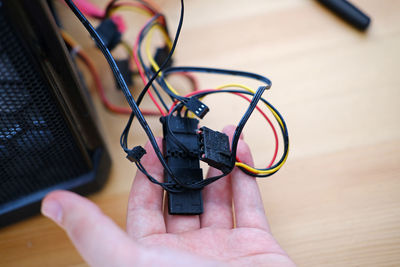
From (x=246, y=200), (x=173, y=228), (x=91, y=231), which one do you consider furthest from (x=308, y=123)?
(x=91, y=231)

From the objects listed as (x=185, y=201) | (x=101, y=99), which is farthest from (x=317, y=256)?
(x=101, y=99)

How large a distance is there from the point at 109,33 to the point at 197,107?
0.27 m

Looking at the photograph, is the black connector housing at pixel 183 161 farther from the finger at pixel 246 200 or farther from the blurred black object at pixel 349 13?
the blurred black object at pixel 349 13

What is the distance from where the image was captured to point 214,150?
50 cm

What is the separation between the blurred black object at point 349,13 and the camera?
77 centimetres

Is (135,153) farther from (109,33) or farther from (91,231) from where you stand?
(109,33)

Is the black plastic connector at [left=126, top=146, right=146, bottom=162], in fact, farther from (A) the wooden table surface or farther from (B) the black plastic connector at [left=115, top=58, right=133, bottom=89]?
(B) the black plastic connector at [left=115, top=58, right=133, bottom=89]

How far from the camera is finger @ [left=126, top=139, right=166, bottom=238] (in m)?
0.50

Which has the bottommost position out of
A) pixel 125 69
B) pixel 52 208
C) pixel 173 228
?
pixel 173 228

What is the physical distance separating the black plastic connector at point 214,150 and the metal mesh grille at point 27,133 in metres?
0.20

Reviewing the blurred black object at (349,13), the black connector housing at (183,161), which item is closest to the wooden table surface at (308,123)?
the blurred black object at (349,13)

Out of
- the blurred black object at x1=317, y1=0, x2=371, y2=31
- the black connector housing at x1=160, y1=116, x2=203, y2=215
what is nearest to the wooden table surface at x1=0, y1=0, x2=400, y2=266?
the blurred black object at x1=317, y1=0, x2=371, y2=31

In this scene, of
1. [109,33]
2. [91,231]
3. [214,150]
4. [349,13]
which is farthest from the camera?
[349,13]

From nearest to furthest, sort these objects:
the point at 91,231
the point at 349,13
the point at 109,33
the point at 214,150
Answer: the point at 91,231 → the point at 214,150 → the point at 109,33 → the point at 349,13
